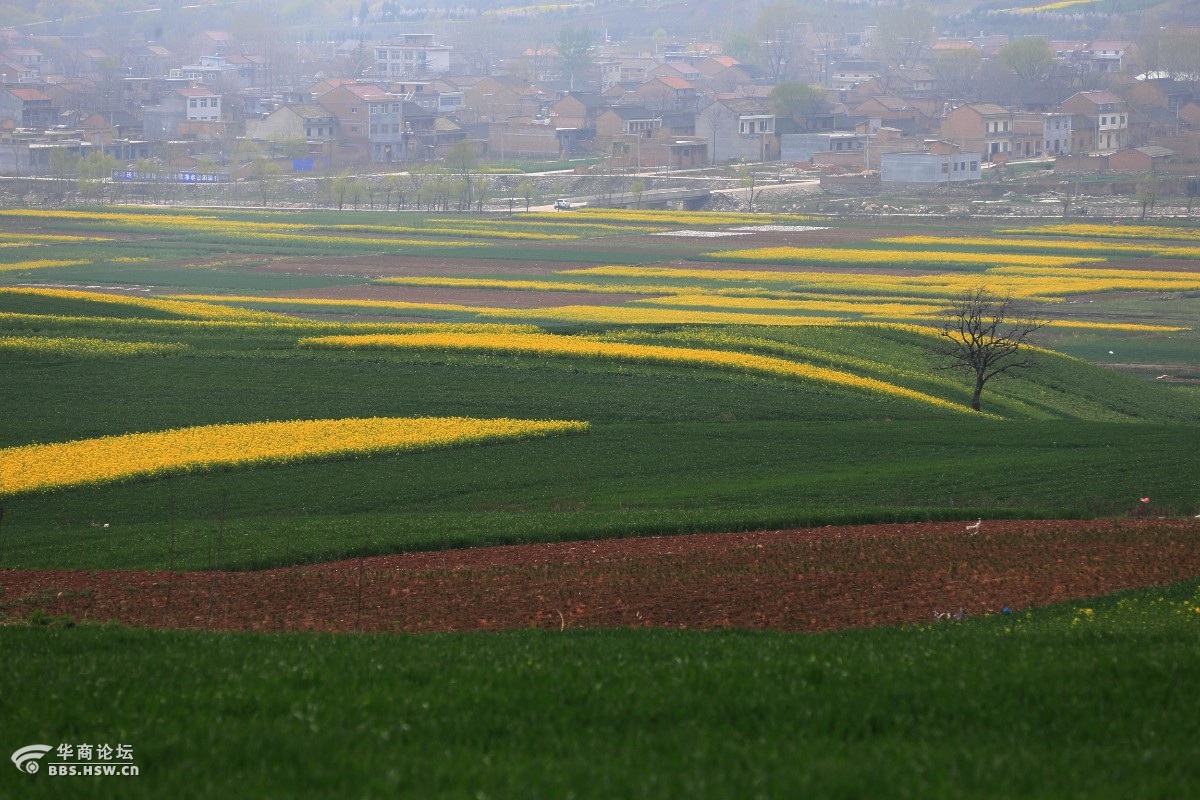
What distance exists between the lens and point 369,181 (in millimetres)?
151250

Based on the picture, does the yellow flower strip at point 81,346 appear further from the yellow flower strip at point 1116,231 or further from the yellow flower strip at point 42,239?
the yellow flower strip at point 1116,231

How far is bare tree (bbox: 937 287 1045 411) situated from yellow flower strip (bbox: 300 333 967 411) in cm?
204

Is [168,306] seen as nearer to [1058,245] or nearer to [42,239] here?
[42,239]

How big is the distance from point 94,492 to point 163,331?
22.9 meters

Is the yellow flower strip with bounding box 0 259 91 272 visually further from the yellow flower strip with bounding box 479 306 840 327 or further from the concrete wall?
the concrete wall

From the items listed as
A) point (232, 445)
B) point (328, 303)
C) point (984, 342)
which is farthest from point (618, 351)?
point (328, 303)

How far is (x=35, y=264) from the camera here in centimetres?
8469

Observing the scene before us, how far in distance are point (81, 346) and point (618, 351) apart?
17694 millimetres

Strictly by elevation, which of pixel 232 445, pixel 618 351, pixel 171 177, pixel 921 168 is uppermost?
pixel 921 168

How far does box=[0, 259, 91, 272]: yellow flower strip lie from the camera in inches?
3263

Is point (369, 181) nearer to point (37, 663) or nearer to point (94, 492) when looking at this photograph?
point (94, 492)

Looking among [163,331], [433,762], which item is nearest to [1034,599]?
[433,762]

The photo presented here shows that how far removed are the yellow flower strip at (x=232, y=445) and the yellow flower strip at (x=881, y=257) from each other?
5367 centimetres

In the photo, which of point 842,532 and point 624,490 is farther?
point 624,490
